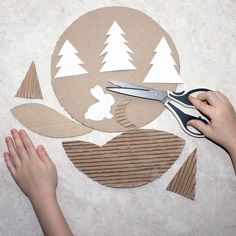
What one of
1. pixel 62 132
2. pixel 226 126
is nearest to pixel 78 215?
pixel 62 132

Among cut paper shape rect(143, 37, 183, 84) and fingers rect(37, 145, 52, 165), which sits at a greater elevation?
cut paper shape rect(143, 37, 183, 84)

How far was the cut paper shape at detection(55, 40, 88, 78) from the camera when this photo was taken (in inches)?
35.8

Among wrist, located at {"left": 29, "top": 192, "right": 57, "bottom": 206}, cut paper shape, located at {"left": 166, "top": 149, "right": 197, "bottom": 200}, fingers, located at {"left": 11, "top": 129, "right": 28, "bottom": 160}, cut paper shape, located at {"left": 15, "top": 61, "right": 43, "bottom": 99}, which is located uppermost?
cut paper shape, located at {"left": 15, "top": 61, "right": 43, "bottom": 99}

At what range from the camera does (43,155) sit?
0.90 meters

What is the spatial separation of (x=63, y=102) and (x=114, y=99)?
127mm

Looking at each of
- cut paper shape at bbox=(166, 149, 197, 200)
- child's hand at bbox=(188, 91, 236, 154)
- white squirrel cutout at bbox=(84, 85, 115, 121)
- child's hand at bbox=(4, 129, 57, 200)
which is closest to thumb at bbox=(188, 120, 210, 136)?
child's hand at bbox=(188, 91, 236, 154)

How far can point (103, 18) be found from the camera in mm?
931

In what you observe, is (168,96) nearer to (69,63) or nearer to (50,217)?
(69,63)

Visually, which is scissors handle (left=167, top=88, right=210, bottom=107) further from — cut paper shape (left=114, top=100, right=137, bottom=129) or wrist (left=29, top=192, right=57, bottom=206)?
wrist (left=29, top=192, right=57, bottom=206)

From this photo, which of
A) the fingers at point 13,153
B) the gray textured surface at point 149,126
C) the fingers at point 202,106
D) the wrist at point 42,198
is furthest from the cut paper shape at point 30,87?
the fingers at point 202,106

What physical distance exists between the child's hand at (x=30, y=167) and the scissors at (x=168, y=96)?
0.78 ft

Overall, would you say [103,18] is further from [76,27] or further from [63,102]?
[63,102]

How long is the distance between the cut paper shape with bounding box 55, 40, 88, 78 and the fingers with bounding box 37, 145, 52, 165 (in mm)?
185

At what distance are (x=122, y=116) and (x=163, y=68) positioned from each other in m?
0.16
